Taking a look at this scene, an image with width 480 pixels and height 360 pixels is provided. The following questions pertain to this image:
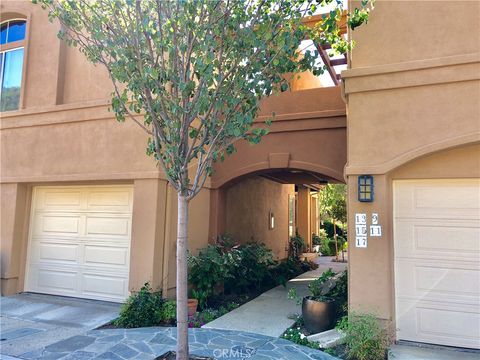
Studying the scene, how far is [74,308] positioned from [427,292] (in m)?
6.36

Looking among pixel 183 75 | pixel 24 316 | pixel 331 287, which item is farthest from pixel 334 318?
pixel 24 316

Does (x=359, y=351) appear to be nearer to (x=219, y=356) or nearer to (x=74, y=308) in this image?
(x=219, y=356)

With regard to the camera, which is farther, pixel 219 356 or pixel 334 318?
pixel 334 318

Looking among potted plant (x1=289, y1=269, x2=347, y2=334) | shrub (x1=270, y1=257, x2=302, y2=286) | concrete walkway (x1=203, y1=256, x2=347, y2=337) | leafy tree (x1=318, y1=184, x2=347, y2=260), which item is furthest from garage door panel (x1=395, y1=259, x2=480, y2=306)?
leafy tree (x1=318, y1=184, x2=347, y2=260)

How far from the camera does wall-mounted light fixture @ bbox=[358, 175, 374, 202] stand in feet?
19.1

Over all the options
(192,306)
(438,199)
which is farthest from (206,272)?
(438,199)

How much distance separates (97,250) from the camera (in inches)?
327

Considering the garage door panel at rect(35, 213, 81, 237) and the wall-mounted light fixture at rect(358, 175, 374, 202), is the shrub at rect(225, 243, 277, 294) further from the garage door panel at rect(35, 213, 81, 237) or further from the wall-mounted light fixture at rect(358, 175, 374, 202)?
the garage door panel at rect(35, 213, 81, 237)

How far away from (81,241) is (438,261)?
22.9ft

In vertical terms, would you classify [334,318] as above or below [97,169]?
below

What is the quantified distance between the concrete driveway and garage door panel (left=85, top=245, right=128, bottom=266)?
81 centimetres

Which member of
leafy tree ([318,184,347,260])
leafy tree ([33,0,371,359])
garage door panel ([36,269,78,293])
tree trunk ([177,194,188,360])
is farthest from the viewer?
leafy tree ([318,184,347,260])

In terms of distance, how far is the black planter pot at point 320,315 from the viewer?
6.10 m

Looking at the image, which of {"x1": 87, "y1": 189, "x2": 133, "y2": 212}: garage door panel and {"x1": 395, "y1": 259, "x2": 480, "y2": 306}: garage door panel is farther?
{"x1": 87, "y1": 189, "x2": 133, "y2": 212}: garage door panel
